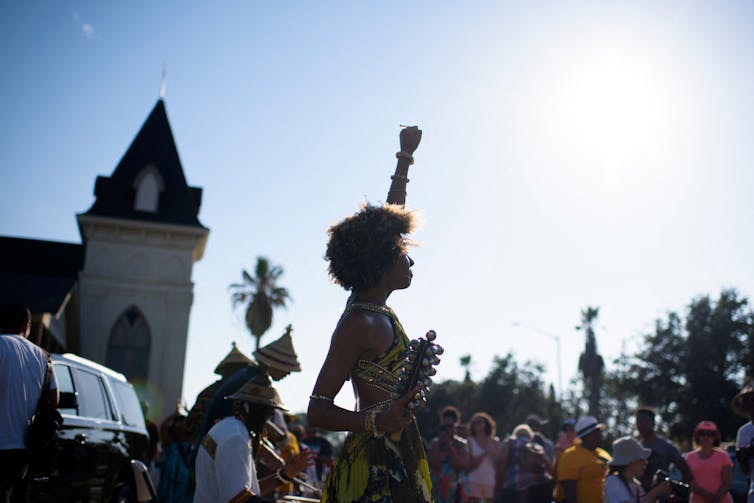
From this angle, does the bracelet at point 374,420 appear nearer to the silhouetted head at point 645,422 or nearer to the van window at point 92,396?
the van window at point 92,396

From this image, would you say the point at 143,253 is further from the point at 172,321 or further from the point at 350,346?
the point at 350,346

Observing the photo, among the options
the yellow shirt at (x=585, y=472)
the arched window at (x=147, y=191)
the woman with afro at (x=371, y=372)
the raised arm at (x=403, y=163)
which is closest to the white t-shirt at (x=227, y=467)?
the woman with afro at (x=371, y=372)

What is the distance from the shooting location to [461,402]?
62.7 metres

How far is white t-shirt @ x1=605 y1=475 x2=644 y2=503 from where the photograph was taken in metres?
6.33

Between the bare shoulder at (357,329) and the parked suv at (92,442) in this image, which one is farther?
the parked suv at (92,442)

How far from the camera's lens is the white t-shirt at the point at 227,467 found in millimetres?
3830

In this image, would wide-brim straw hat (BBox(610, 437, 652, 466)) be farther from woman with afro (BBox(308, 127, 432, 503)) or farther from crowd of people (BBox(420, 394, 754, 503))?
woman with afro (BBox(308, 127, 432, 503))

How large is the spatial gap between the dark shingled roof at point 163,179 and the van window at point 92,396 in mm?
30280

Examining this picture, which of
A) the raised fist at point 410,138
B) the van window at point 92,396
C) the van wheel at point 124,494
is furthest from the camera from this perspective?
the van wheel at point 124,494

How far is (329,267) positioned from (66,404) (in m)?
3.90

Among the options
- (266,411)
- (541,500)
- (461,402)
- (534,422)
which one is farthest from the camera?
(461,402)

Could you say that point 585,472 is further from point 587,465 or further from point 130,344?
point 130,344

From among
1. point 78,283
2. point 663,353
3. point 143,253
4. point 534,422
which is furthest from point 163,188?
point 534,422

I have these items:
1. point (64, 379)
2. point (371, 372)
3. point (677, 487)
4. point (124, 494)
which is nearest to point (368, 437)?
point (371, 372)
